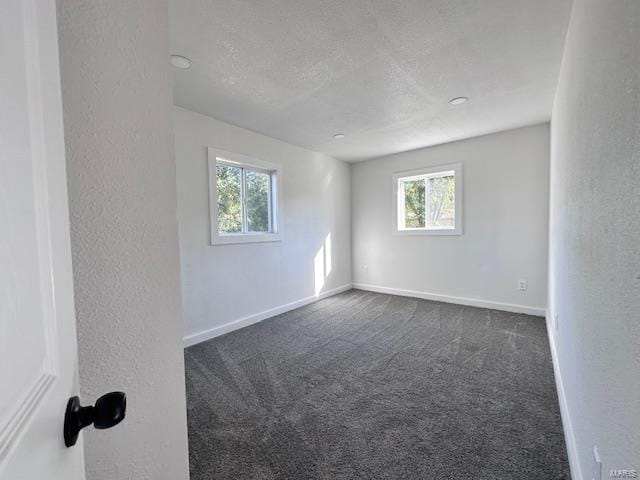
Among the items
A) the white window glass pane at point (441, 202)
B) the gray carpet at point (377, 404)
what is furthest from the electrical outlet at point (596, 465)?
the white window glass pane at point (441, 202)

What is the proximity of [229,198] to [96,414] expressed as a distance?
299cm

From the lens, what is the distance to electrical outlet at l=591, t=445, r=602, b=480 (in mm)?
896

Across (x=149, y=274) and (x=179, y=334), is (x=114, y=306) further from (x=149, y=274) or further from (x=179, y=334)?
(x=179, y=334)

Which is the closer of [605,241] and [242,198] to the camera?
[605,241]

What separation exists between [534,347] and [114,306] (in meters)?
3.22

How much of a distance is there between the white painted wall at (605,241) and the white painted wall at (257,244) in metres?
2.88

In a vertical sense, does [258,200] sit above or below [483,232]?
above

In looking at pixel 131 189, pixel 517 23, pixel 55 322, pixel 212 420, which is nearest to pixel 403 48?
pixel 517 23

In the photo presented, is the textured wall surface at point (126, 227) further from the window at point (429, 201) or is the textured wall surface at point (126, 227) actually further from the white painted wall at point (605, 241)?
the window at point (429, 201)

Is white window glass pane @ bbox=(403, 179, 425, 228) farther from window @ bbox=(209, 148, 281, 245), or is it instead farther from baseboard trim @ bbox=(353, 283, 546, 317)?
window @ bbox=(209, 148, 281, 245)

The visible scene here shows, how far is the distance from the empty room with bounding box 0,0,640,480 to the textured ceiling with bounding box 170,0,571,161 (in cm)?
2

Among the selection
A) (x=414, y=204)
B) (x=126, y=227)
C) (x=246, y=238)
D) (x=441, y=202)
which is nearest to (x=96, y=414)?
(x=126, y=227)

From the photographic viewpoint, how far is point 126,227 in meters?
0.74

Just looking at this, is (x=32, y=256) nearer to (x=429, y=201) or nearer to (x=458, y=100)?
(x=458, y=100)
